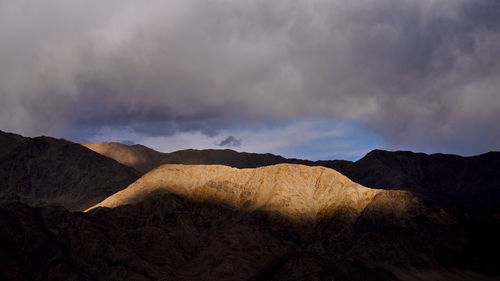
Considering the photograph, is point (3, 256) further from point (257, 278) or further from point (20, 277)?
point (257, 278)

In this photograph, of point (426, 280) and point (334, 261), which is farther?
point (426, 280)

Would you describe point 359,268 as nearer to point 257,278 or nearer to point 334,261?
point 334,261

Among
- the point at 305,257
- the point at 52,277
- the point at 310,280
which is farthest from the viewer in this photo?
the point at 52,277

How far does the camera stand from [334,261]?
17900cm

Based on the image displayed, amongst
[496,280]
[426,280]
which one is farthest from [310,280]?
[496,280]

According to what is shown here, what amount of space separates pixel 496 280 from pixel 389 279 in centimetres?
4158

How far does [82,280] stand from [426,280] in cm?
10820

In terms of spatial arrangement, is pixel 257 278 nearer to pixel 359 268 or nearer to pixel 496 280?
pixel 359 268

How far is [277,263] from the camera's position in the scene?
182 m

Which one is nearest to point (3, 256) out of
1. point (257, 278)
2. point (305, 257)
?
point (257, 278)

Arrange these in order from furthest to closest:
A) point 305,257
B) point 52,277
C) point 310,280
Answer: point 52,277 < point 305,257 < point 310,280

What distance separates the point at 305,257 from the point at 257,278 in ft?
53.2

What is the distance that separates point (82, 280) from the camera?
656 feet

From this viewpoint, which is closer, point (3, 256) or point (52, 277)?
point (3, 256)
